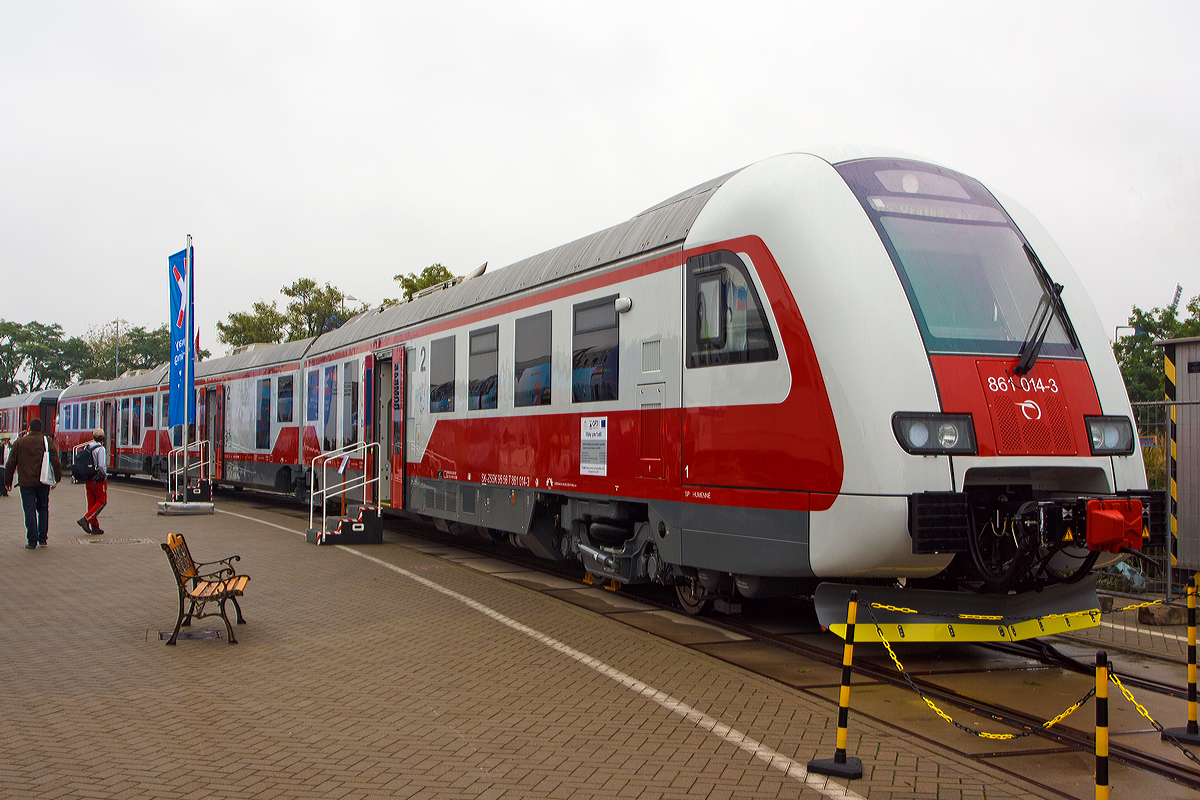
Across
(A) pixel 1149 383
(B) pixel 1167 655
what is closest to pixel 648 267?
(B) pixel 1167 655

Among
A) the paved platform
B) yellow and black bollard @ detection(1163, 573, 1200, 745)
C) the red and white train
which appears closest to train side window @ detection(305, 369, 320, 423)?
the paved platform

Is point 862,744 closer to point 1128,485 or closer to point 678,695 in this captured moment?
point 678,695

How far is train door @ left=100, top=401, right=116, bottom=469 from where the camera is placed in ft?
111

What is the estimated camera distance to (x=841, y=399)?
6.34 meters

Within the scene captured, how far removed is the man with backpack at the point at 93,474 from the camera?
14.9 m

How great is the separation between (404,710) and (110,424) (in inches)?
1290

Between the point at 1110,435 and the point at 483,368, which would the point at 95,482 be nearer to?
the point at 483,368

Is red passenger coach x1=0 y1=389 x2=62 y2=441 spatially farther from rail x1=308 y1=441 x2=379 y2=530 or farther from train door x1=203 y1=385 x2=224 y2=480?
rail x1=308 y1=441 x2=379 y2=530

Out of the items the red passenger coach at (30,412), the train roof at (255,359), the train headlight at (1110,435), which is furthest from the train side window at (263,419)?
the red passenger coach at (30,412)

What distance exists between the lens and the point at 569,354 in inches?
386

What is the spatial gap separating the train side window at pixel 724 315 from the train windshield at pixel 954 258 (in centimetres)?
103

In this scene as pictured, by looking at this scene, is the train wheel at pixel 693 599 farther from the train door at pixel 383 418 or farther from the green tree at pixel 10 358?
the green tree at pixel 10 358

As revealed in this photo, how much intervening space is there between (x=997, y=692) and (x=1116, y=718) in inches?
29.1

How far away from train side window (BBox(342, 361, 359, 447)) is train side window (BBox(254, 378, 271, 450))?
533 centimetres
